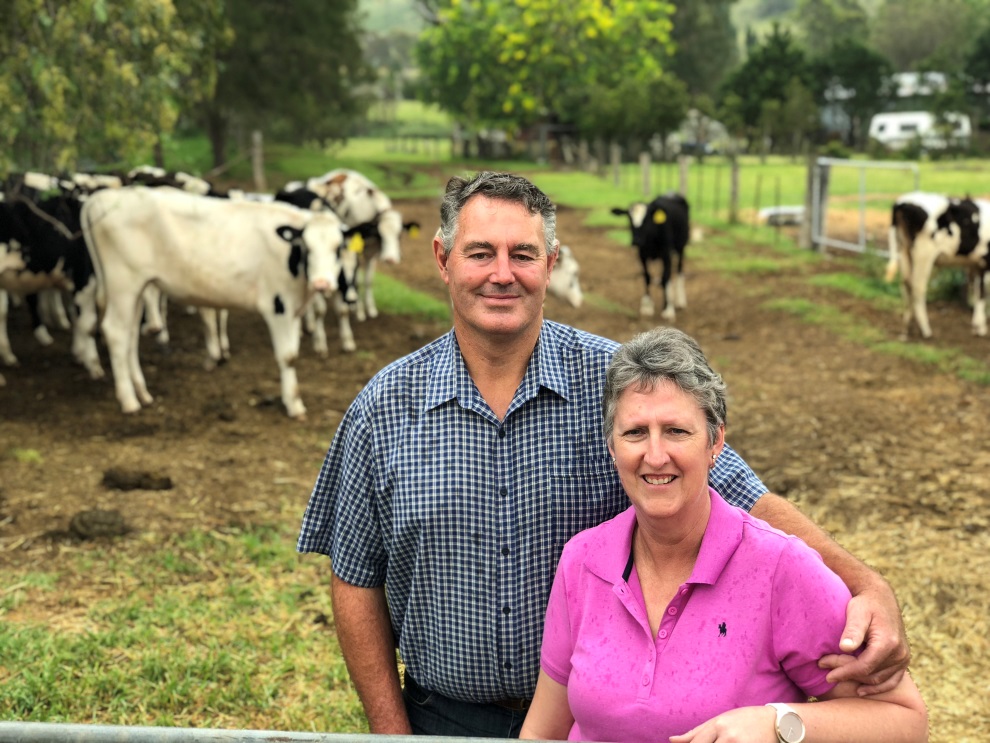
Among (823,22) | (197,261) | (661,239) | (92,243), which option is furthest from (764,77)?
(823,22)

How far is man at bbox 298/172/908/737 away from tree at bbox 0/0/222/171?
5.90m

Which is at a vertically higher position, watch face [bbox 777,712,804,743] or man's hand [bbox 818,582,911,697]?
man's hand [bbox 818,582,911,697]

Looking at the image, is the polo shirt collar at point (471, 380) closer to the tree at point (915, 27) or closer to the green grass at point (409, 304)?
the green grass at point (409, 304)

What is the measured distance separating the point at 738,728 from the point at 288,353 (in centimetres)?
721

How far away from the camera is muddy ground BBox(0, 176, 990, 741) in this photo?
5684 millimetres

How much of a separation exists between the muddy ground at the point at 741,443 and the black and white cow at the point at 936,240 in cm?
43

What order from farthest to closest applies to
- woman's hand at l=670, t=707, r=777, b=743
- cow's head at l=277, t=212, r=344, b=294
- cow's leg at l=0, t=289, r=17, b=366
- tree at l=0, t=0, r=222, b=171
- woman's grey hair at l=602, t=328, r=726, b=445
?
cow's leg at l=0, t=289, r=17, b=366 < cow's head at l=277, t=212, r=344, b=294 < tree at l=0, t=0, r=222, b=171 < woman's grey hair at l=602, t=328, r=726, b=445 < woman's hand at l=670, t=707, r=777, b=743

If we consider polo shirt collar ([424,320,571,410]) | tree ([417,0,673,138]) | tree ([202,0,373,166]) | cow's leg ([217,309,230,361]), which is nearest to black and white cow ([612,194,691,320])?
cow's leg ([217,309,230,361])

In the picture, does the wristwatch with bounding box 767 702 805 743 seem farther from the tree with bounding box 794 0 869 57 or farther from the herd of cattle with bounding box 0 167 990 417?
the tree with bounding box 794 0 869 57

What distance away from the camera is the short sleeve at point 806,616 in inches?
82.0

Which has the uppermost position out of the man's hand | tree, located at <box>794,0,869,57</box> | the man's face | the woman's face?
tree, located at <box>794,0,869,57</box>

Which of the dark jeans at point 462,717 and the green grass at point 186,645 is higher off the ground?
the dark jeans at point 462,717

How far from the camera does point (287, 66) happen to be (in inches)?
1119

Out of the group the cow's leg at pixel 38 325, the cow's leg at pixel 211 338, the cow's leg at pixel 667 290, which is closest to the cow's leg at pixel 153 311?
the cow's leg at pixel 211 338
